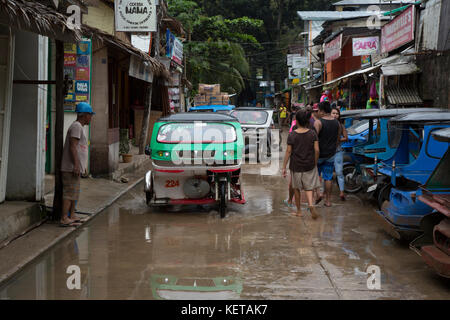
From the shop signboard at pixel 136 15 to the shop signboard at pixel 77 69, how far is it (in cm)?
219

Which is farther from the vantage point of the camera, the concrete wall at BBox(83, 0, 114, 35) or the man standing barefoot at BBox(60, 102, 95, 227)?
the concrete wall at BBox(83, 0, 114, 35)

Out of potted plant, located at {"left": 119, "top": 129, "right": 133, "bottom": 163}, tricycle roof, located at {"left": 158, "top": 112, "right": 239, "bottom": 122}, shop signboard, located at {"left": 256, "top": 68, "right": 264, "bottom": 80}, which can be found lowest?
potted plant, located at {"left": 119, "top": 129, "right": 133, "bottom": 163}

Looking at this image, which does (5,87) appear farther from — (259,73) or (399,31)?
(259,73)

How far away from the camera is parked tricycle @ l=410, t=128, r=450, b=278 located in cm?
511

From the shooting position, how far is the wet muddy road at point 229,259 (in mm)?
5152

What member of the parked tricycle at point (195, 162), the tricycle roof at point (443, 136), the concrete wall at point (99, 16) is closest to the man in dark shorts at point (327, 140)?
the parked tricycle at point (195, 162)

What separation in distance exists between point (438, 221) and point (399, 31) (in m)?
12.4

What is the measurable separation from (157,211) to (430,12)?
10.5 meters

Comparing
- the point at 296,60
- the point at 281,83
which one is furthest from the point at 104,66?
the point at 281,83

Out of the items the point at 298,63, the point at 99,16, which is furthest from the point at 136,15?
the point at 298,63

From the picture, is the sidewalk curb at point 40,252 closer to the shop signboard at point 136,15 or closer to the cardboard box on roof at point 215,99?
the shop signboard at point 136,15

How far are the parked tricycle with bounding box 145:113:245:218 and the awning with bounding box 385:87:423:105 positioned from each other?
8618 mm

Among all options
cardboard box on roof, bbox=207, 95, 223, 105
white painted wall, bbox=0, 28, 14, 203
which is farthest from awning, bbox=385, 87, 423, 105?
cardboard box on roof, bbox=207, 95, 223, 105

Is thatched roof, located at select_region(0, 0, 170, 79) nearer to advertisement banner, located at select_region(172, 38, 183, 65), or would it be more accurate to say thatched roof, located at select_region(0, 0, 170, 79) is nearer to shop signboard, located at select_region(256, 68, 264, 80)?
advertisement banner, located at select_region(172, 38, 183, 65)
